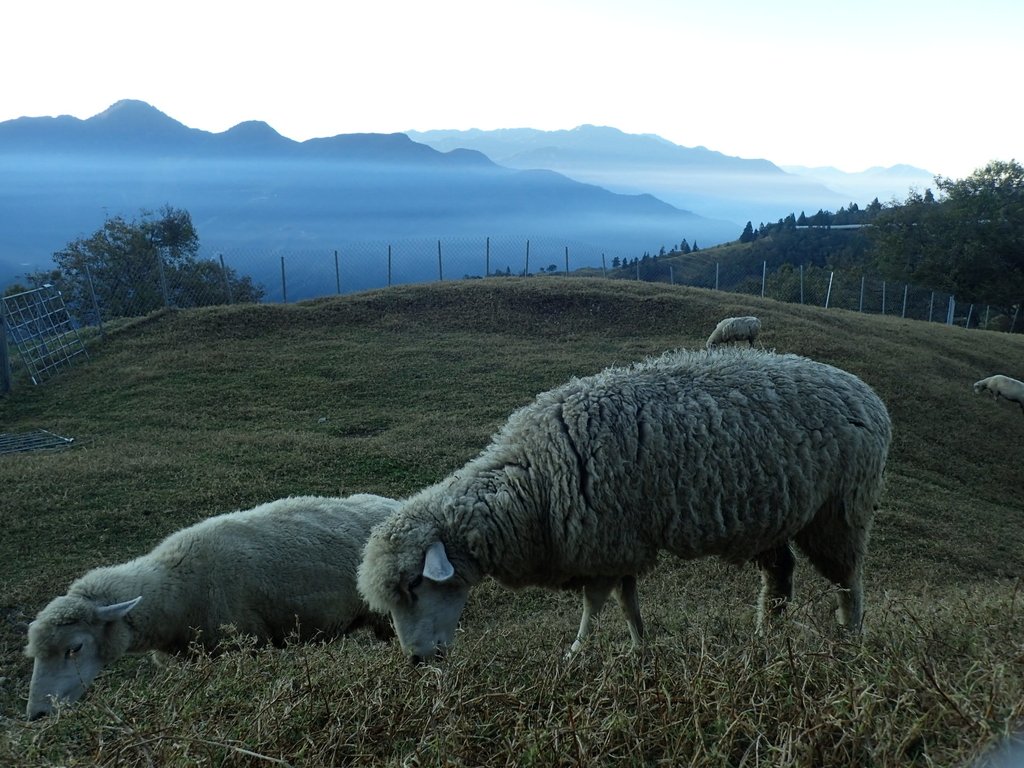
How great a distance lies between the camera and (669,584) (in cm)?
749

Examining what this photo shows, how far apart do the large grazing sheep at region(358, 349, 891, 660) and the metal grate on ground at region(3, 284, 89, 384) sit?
15.8 meters

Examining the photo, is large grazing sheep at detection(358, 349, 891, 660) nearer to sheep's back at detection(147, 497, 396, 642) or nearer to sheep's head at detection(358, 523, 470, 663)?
sheep's head at detection(358, 523, 470, 663)

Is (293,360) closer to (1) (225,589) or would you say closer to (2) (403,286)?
(2) (403,286)

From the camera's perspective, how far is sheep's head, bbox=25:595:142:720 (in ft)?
16.8

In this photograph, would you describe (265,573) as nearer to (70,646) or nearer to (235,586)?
(235,586)

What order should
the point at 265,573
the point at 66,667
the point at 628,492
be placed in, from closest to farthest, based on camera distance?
the point at 628,492
the point at 66,667
the point at 265,573

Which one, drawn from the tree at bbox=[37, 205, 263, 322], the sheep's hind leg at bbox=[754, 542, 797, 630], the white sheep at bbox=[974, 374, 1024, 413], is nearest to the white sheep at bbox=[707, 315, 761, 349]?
the white sheep at bbox=[974, 374, 1024, 413]

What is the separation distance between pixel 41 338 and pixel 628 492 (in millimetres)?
18190

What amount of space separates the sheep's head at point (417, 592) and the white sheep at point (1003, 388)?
15997 mm

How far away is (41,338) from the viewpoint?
18297 mm

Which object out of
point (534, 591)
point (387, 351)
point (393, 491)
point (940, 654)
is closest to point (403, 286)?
point (387, 351)

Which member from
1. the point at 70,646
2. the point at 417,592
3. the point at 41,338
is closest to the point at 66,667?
the point at 70,646

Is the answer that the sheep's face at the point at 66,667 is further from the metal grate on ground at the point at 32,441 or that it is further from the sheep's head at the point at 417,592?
the metal grate on ground at the point at 32,441

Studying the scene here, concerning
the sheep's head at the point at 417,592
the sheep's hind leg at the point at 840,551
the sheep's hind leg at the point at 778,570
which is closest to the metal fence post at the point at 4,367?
the sheep's head at the point at 417,592
